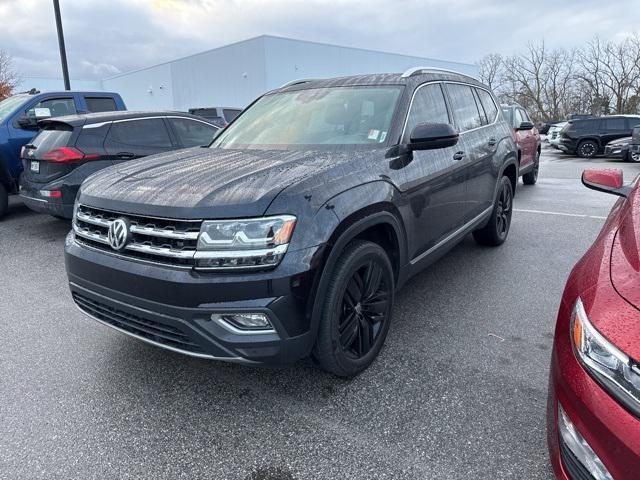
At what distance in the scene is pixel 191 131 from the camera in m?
6.78

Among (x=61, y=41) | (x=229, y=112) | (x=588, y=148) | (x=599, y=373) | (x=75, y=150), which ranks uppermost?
(x=61, y=41)

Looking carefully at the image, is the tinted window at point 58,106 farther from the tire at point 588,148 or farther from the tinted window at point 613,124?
the tinted window at point 613,124

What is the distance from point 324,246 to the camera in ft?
7.49

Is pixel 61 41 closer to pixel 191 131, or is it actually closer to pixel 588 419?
pixel 191 131

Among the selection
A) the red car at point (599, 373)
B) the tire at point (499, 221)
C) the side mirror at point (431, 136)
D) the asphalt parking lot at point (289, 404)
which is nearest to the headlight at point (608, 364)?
the red car at point (599, 373)

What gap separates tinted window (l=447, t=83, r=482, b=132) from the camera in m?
4.07

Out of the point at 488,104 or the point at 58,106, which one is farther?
the point at 58,106

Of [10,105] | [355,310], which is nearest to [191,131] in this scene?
[10,105]

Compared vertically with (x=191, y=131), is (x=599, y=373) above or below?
below

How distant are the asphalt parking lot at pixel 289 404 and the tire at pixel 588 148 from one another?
16710mm

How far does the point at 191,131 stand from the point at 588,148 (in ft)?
55.2

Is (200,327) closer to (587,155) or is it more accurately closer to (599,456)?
(599,456)

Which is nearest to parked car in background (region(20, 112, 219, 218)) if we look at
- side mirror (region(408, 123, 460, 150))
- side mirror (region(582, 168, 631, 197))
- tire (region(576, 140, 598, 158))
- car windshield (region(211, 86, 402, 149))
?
car windshield (region(211, 86, 402, 149))

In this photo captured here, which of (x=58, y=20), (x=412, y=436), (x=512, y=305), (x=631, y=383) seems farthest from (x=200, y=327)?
(x=58, y=20)
